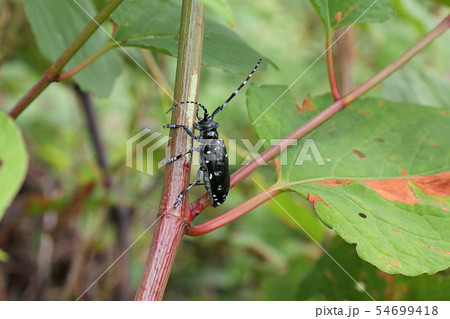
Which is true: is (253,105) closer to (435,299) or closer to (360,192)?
(360,192)

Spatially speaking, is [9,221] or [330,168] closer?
[330,168]

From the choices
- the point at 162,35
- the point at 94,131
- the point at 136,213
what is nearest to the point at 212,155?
the point at 162,35

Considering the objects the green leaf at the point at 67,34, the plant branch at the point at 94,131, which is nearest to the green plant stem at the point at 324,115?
the green leaf at the point at 67,34

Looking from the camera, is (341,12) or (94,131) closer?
(341,12)

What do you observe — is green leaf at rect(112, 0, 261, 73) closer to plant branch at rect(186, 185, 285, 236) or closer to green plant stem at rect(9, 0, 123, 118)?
green plant stem at rect(9, 0, 123, 118)

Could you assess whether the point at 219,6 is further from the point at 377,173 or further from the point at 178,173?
the point at 377,173

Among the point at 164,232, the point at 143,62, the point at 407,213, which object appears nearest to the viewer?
the point at 164,232

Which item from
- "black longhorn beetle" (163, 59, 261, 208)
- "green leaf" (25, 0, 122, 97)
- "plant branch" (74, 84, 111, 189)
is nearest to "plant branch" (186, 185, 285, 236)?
"black longhorn beetle" (163, 59, 261, 208)
